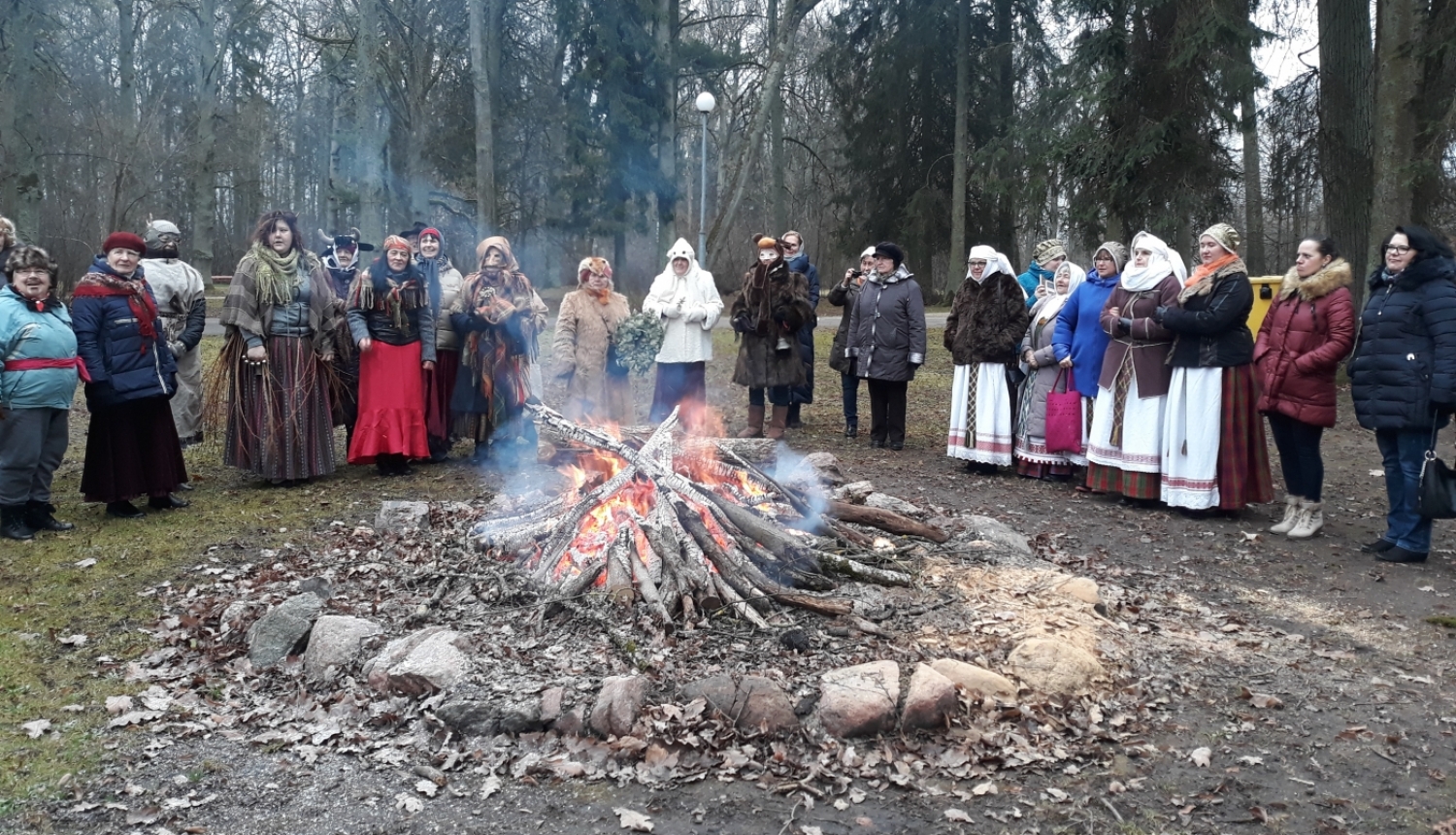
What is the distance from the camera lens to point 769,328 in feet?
32.7

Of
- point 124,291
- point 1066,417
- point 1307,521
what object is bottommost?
point 1307,521

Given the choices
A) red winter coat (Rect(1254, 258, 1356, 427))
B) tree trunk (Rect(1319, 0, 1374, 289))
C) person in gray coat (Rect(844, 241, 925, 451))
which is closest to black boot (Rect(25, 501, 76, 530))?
person in gray coat (Rect(844, 241, 925, 451))

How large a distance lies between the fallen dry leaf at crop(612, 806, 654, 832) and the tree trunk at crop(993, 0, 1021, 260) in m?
20.6

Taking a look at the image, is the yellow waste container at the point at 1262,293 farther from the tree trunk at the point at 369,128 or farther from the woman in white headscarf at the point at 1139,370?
the tree trunk at the point at 369,128

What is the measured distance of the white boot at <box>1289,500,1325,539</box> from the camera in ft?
22.4

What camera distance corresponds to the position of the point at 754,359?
10.1m

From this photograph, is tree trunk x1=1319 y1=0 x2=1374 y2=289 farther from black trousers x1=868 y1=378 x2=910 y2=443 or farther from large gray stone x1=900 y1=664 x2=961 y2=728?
large gray stone x1=900 y1=664 x2=961 y2=728

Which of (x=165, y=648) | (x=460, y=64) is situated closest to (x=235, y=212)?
(x=460, y=64)

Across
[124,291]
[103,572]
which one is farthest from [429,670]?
[124,291]

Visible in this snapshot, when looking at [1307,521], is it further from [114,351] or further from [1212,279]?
[114,351]

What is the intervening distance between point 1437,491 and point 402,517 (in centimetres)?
619

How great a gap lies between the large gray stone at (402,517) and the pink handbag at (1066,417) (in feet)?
16.5

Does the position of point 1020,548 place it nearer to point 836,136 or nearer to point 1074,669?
point 1074,669

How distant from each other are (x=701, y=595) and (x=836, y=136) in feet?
86.6
